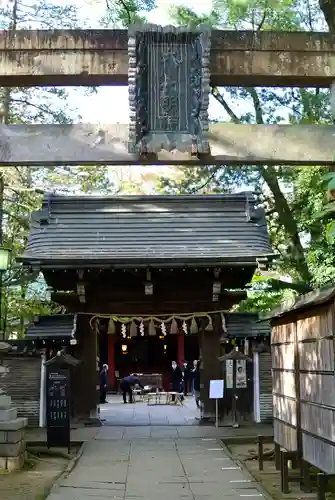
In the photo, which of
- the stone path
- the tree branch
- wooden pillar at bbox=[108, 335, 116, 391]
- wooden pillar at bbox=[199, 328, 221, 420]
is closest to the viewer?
the stone path

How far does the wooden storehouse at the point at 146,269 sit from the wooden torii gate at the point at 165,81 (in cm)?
878

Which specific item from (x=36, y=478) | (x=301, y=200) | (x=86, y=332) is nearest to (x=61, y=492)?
(x=36, y=478)

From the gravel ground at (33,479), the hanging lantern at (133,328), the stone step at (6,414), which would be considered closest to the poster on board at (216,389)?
the hanging lantern at (133,328)

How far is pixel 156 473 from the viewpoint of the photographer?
1075 cm

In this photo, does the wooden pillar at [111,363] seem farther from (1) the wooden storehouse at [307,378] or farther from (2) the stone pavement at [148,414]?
(1) the wooden storehouse at [307,378]

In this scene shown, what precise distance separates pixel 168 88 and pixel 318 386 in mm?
4126

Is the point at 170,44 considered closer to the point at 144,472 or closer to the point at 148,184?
the point at 144,472

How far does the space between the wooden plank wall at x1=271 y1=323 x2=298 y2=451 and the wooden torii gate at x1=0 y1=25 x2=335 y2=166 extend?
3.43 m

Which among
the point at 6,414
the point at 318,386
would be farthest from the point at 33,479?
the point at 318,386

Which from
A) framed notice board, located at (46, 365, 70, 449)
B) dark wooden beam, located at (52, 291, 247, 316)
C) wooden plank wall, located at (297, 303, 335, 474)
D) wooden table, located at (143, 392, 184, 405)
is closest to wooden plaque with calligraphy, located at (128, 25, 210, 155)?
wooden plank wall, located at (297, 303, 335, 474)

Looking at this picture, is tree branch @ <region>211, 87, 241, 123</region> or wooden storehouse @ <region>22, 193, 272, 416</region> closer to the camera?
wooden storehouse @ <region>22, 193, 272, 416</region>

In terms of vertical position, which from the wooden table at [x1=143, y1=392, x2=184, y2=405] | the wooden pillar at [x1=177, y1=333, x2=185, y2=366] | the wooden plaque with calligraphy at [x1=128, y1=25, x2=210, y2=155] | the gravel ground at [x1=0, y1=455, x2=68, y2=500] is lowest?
the gravel ground at [x1=0, y1=455, x2=68, y2=500]

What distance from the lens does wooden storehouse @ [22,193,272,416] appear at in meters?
16.1

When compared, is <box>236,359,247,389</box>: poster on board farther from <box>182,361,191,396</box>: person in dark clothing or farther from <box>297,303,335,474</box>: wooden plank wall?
<box>182,361,191,396</box>: person in dark clothing
